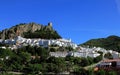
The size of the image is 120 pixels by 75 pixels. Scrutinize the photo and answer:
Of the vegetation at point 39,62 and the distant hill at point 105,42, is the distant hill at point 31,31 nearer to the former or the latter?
the distant hill at point 105,42

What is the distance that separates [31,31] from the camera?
110 meters

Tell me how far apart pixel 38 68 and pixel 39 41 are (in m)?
31.2

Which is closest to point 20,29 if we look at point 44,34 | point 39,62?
point 44,34

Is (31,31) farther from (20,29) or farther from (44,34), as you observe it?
(44,34)

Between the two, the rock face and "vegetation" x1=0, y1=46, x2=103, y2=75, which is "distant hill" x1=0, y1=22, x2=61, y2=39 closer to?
the rock face

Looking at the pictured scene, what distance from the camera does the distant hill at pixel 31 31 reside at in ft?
341

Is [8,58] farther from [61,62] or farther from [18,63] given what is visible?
[61,62]

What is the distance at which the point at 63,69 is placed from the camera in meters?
62.8

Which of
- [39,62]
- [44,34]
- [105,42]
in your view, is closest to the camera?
[39,62]

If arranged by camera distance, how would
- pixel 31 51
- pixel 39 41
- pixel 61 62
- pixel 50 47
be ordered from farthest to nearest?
pixel 39 41 < pixel 50 47 < pixel 31 51 < pixel 61 62

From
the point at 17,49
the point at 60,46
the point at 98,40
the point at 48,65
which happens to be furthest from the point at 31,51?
the point at 98,40

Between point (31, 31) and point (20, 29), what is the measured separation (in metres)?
3.40

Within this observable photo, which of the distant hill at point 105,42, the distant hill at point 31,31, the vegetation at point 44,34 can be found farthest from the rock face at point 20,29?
the distant hill at point 105,42

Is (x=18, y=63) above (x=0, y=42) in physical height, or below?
below
